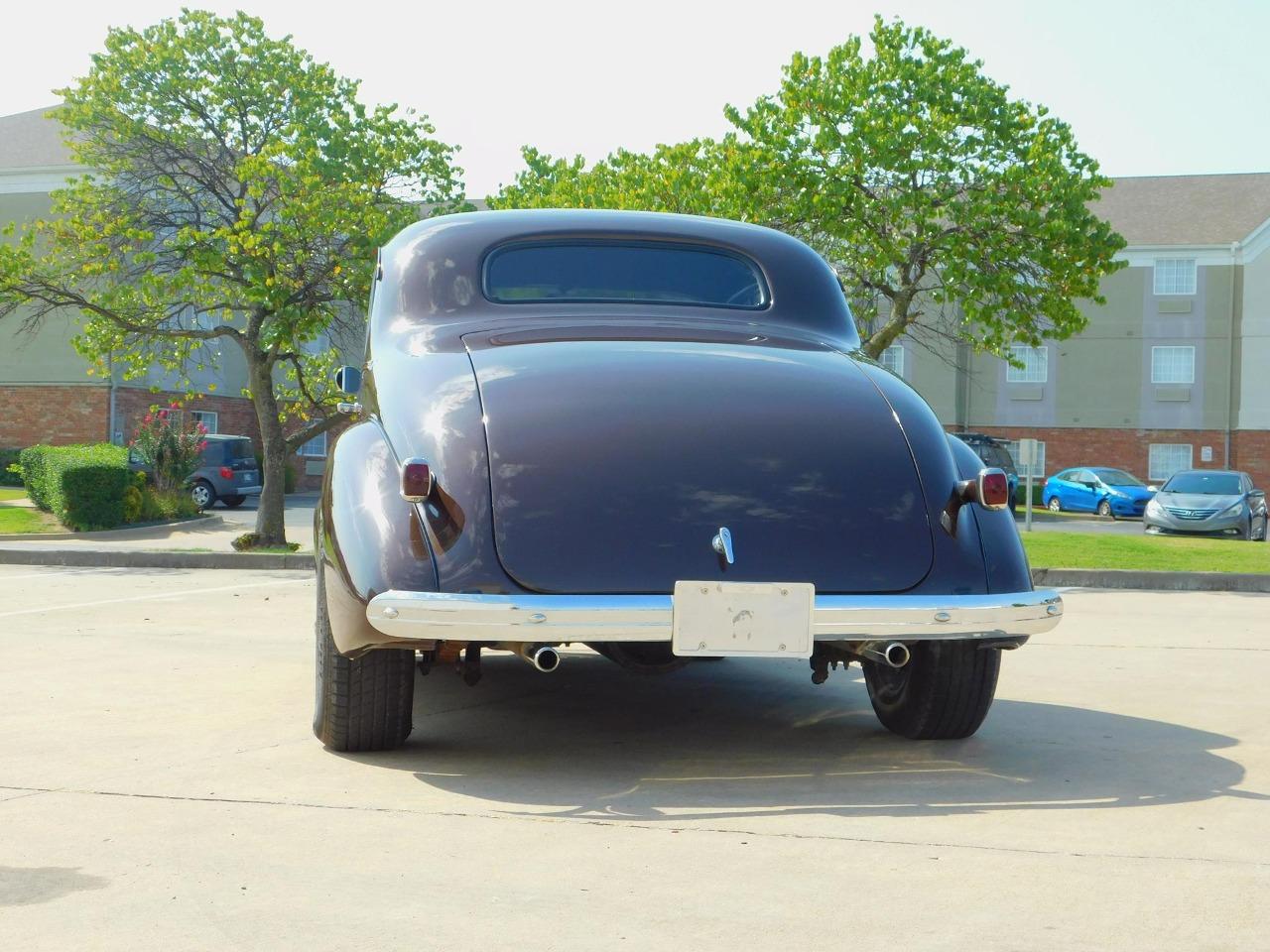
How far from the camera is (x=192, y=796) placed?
465 centimetres

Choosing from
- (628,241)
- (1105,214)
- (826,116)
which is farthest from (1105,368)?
(628,241)

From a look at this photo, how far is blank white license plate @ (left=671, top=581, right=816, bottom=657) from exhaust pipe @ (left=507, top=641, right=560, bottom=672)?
14.8 inches

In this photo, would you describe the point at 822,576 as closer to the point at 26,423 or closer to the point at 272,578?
the point at 272,578

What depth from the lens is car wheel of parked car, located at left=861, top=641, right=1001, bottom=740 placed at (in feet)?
18.0

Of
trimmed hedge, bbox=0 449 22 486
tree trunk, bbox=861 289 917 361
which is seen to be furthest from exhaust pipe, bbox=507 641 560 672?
trimmed hedge, bbox=0 449 22 486

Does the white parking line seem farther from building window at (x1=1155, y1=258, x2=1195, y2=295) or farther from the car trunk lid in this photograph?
building window at (x1=1155, y1=258, x2=1195, y2=295)

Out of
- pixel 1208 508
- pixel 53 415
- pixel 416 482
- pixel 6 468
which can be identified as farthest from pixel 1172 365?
pixel 416 482

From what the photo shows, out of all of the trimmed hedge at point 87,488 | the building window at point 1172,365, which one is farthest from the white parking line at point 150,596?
the building window at point 1172,365

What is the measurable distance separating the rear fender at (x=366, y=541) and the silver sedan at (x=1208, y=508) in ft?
80.4

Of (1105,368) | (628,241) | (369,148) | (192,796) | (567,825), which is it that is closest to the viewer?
(567,825)

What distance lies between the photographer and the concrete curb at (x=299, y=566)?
15.1 m

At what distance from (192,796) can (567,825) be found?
1.22 meters

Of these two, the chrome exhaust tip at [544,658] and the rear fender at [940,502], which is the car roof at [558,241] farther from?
the chrome exhaust tip at [544,658]

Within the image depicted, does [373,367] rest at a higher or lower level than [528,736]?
higher
